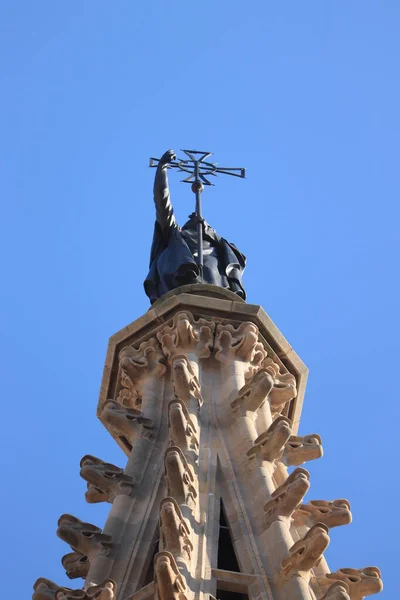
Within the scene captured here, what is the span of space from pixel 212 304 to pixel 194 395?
11.4 feet

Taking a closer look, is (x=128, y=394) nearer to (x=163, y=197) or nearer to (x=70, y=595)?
(x=163, y=197)

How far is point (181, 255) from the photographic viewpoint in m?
28.0

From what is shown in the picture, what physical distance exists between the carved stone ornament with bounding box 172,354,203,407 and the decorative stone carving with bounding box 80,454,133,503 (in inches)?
58.1

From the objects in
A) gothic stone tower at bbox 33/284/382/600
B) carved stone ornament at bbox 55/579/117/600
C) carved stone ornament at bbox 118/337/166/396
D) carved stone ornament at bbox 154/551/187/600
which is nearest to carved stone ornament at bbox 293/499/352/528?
gothic stone tower at bbox 33/284/382/600

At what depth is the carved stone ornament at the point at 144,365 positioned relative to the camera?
79.7 ft

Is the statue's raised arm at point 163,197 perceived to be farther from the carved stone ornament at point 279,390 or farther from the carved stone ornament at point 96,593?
the carved stone ornament at point 96,593

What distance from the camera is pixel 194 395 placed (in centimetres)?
2198

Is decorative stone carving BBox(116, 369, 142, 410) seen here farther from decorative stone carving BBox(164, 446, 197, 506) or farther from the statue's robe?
decorative stone carving BBox(164, 446, 197, 506)

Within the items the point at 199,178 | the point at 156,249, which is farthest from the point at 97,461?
the point at 199,178

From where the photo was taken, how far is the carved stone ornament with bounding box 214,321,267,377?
24.0 meters

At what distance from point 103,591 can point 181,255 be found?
1230 centimetres

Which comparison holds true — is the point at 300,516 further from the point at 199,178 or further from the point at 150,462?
the point at 199,178

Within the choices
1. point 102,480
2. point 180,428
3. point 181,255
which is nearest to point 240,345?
point 102,480

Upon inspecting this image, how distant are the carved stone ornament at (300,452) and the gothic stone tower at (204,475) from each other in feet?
0.07
